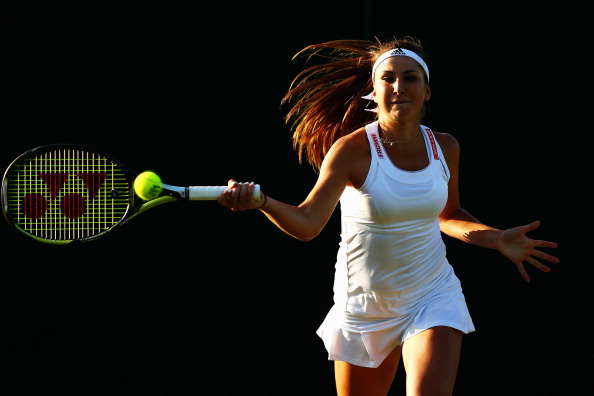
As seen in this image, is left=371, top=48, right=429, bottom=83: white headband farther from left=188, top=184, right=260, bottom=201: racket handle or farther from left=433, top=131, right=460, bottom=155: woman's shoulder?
left=188, top=184, right=260, bottom=201: racket handle

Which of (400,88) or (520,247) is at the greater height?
(400,88)

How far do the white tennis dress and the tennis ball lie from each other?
29.8 inches

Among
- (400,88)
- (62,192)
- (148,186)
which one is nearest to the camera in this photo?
(148,186)

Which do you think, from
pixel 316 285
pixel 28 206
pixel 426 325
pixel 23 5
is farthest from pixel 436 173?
pixel 23 5

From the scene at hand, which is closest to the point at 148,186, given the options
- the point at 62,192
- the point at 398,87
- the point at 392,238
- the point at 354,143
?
the point at 62,192

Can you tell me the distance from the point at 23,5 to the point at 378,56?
4.78 feet

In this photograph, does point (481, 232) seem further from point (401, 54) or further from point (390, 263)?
point (401, 54)

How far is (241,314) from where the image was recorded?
4.62 meters

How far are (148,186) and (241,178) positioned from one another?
1.25 metres

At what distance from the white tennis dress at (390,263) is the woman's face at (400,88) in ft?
0.39

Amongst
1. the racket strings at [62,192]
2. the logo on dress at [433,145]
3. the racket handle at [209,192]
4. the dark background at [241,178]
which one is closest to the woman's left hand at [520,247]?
the logo on dress at [433,145]

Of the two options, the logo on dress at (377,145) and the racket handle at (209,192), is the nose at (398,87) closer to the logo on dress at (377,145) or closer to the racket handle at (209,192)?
the logo on dress at (377,145)

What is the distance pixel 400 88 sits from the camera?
379cm

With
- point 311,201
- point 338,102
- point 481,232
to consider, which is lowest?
point 481,232
